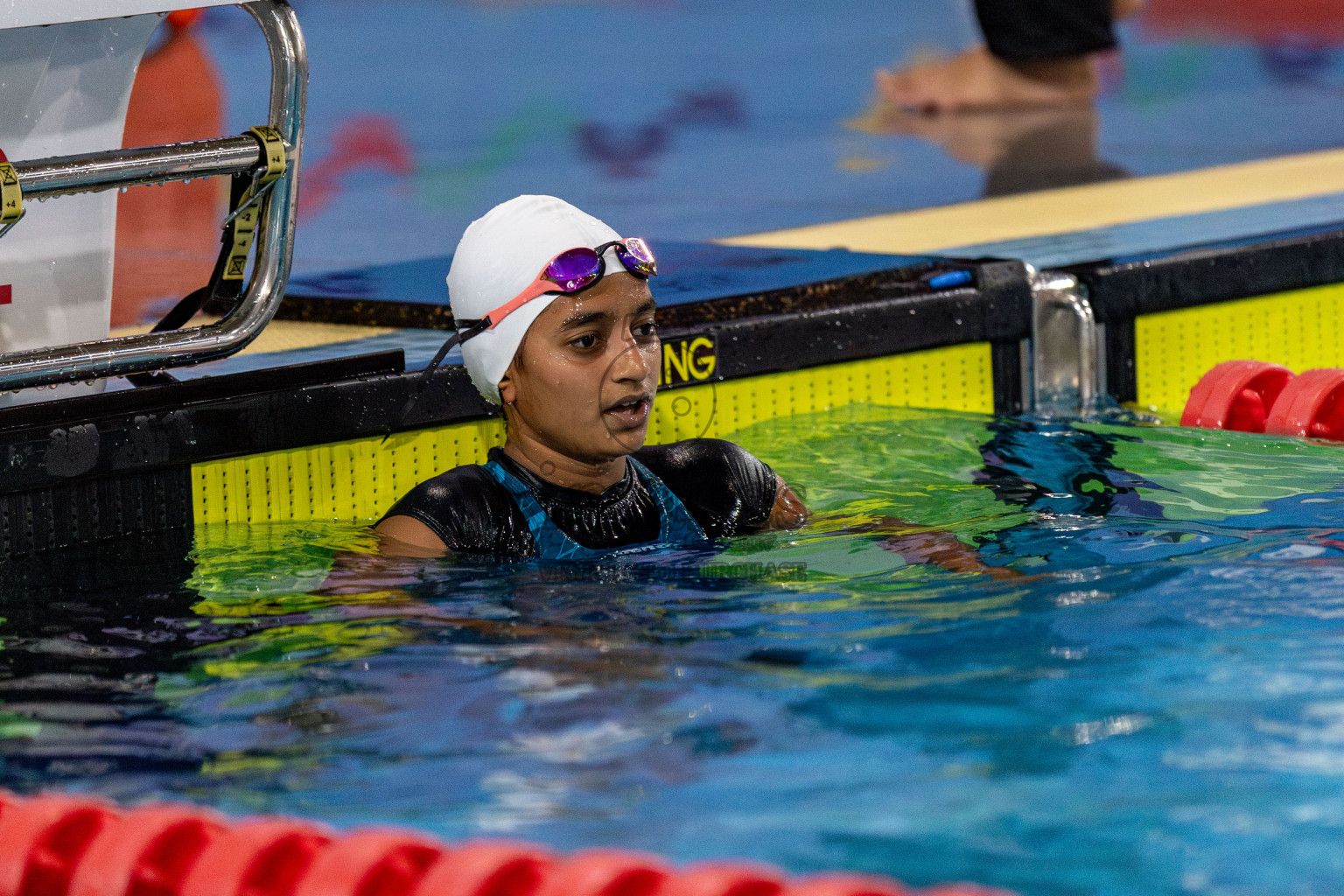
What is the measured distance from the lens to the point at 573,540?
10.1ft

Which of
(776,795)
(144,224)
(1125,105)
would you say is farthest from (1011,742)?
(1125,105)

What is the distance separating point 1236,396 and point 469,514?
198 cm

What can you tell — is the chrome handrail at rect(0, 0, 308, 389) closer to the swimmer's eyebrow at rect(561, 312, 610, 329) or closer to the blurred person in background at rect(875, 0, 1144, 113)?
the swimmer's eyebrow at rect(561, 312, 610, 329)

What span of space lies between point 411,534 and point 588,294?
0.49m

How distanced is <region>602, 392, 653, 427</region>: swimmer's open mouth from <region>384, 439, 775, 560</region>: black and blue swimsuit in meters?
0.20

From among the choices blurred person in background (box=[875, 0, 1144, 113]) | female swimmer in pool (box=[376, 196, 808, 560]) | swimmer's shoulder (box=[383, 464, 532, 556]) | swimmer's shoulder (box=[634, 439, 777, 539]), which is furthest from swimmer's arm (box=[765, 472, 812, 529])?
blurred person in background (box=[875, 0, 1144, 113])

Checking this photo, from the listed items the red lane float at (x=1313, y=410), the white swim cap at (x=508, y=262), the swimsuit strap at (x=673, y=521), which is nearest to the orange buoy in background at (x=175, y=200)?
the white swim cap at (x=508, y=262)

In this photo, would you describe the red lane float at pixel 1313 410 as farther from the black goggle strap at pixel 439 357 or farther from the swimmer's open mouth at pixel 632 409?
the black goggle strap at pixel 439 357

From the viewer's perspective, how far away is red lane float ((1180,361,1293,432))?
411cm

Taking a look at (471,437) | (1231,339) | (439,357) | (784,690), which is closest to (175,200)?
(471,437)

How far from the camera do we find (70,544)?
3.12m

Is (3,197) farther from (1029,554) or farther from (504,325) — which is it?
(1029,554)

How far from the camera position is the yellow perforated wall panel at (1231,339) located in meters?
4.62

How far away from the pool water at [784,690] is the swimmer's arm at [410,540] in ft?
0.13
